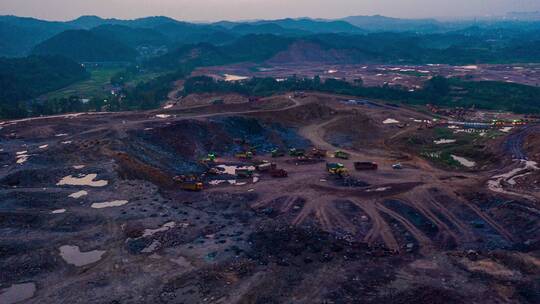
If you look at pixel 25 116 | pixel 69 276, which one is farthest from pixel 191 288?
pixel 25 116

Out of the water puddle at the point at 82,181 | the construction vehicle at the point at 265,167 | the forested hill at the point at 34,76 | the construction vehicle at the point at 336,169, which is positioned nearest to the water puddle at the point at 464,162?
the construction vehicle at the point at 336,169

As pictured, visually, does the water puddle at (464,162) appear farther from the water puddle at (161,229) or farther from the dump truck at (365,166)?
the water puddle at (161,229)

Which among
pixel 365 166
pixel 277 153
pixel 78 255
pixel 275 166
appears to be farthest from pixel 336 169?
pixel 78 255

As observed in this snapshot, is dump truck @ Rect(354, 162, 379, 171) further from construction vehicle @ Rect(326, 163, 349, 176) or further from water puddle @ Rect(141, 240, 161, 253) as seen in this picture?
water puddle @ Rect(141, 240, 161, 253)

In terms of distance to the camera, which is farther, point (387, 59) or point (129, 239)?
point (387, 59)

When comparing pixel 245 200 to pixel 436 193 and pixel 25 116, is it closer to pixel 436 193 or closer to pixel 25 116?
pixel 436 193

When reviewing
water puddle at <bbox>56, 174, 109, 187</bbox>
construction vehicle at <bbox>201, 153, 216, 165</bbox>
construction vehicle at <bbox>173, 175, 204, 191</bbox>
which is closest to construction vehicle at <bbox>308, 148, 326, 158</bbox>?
construction vehicle at <bbox>201, 153, 216, 165</bbox>
